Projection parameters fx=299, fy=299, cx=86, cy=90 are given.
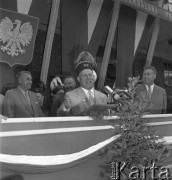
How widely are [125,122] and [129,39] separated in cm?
357

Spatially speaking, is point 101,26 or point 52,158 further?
point 101,26

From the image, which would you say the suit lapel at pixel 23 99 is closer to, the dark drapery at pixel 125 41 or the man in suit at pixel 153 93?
the man in suit at pixel 153 93

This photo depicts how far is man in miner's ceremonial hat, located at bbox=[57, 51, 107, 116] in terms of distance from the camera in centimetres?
229

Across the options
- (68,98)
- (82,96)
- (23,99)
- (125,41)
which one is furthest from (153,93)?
(125,41)

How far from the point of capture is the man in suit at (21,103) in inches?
78.5

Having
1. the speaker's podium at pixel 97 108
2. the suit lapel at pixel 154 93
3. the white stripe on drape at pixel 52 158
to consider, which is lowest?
the white stripe on drape at pixel 52 158

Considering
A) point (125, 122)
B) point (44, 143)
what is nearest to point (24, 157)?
point (44, 143)

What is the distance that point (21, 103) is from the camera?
216 cm

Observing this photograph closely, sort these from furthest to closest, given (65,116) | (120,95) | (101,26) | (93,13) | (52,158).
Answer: (101,26) < (93,13) < (120,95) < (65,116) < (52,158)

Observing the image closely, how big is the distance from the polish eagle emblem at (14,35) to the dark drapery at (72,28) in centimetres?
82

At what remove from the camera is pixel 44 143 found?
1.95m

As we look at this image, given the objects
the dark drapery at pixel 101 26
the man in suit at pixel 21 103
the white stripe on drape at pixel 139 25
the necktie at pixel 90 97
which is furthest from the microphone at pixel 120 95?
the white stripe on drape at pixel 139 25

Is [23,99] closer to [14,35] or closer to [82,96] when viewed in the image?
[82,96]
